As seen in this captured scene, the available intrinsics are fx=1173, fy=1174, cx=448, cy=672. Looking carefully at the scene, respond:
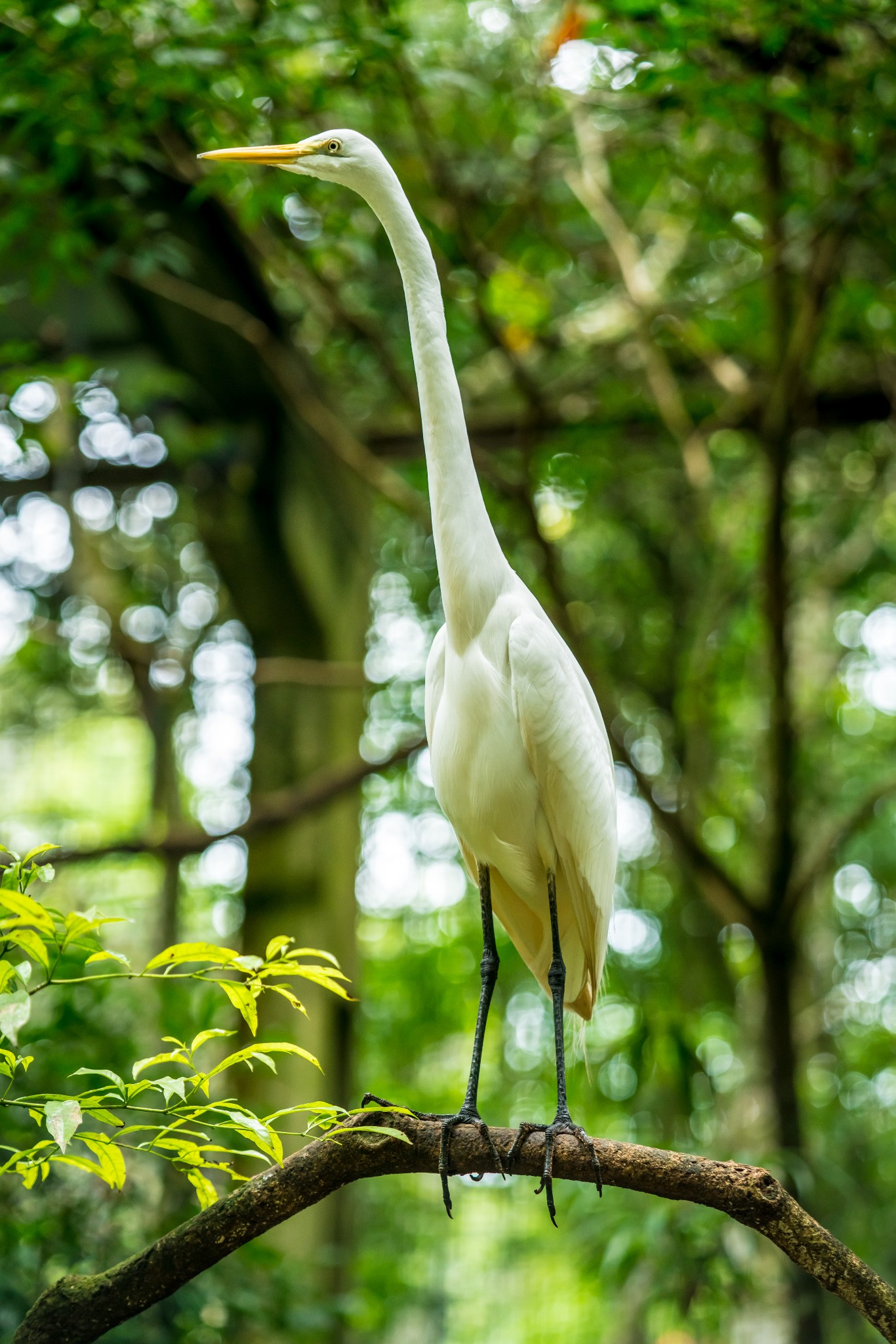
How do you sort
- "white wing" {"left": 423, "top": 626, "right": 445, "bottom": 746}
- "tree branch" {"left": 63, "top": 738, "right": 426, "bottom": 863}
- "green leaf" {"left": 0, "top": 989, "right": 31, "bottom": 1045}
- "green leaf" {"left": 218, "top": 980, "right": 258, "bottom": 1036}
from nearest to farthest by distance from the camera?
"green leaf" {"left": 0, "top": 989, "right": 31, "bottom": 1045}
"green leaf" {"left": 218, "top": 980, "right": 258, "bottom": 1036}
"white wing" {"left": 423, "top": 626, "right": 445, "bottom": 746}
"tree branch" {"left": 63, "top": 738, "right": 426, "bottom": 863}

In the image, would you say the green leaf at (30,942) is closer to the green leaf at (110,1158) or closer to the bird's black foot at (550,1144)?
the green leaf at (110,1158)

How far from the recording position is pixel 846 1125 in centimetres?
567

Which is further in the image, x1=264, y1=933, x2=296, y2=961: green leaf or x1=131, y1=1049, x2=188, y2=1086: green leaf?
x1=264, y1=933, x2=296, y2=961: green leaf

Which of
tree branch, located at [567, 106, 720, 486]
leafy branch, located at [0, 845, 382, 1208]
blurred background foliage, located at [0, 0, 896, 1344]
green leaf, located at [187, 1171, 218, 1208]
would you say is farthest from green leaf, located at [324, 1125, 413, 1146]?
tree branch, located at [567, 106, 720, 486]

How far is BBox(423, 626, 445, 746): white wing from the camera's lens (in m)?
2.21

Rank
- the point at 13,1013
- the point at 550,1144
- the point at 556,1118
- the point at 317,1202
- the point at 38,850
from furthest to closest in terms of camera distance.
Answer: the point at 556,1118, the point at 550,1144, the point at 317,1202, the point at 38,850, the point at 13,1013

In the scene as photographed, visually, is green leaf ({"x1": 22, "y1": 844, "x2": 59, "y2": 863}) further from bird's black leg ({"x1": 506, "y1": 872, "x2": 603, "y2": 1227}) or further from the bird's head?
the bird's head

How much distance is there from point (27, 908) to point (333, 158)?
4.46ft

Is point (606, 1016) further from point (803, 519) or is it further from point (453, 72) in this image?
point (453, 72)

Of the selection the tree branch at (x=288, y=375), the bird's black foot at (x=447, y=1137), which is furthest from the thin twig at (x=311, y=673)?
the bird's black foot at (x=447, y=1137)

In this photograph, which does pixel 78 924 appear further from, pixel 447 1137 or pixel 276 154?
pixel 276 154

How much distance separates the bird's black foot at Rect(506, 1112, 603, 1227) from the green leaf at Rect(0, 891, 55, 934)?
0.84m

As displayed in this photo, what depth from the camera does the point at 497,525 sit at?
4.40m

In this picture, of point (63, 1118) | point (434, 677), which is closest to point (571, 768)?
point (434, 677)
